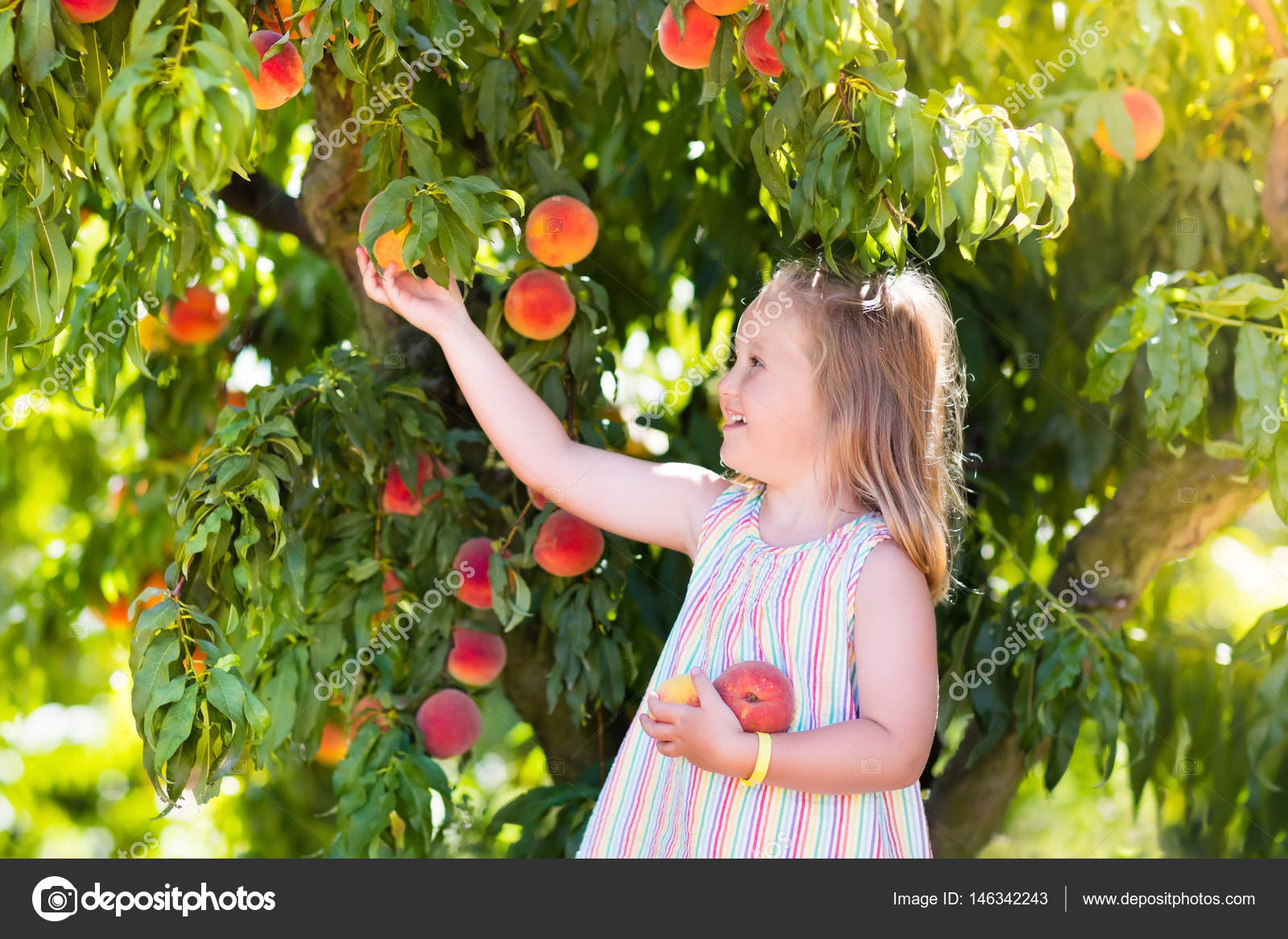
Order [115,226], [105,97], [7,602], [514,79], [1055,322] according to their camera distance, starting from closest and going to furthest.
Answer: [105,97] < [514,79] < [115,226] < [1055,322] < [7,602]

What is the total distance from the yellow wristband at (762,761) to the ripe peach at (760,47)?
70 centimetres

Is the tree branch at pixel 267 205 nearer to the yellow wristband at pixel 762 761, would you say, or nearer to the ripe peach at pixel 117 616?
the ripe peach at pixel 117 616

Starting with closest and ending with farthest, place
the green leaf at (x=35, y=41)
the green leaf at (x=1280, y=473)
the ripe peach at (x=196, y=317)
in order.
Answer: the green leaf at (x=35, y=41) < the green leaf at (x=1280, y=473) < the ripe peach at (x=196, y=317)

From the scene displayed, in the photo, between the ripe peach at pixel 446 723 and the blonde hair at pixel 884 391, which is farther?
the ripe peach at pixel 446 723

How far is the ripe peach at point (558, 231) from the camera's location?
1.76m

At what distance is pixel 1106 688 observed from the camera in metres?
1.96

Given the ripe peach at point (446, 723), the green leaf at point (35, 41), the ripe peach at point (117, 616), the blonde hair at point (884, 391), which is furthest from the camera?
the ripe peach at point (117, 616)

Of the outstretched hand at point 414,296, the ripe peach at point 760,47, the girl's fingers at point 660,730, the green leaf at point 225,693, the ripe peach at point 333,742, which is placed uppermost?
the ripe peach at point 760,47

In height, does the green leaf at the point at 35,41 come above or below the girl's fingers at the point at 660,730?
above

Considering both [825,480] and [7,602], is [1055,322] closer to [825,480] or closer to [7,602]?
[825,480]
